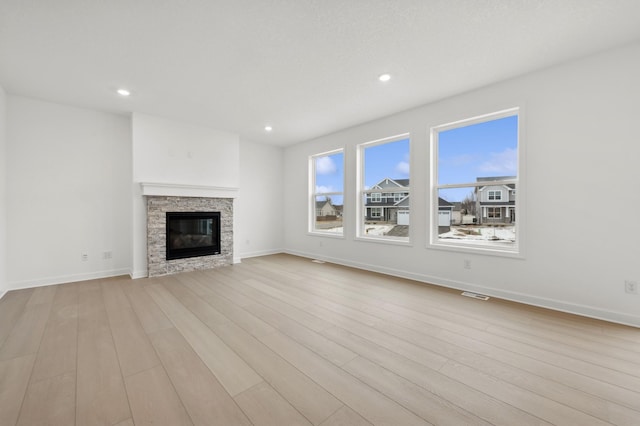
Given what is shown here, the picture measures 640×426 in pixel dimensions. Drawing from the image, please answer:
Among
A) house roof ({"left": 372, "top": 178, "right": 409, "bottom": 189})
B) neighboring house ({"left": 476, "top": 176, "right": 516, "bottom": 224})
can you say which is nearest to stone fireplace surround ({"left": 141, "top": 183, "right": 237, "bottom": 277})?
house roof ({"left": 372, "top": 178, "right": 409, "bottom": 189})

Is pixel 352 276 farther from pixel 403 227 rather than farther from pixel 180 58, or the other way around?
pixel 180 58

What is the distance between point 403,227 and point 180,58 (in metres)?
3.81

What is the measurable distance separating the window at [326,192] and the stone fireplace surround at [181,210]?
5.92 feet

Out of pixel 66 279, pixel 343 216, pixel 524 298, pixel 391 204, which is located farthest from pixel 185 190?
pixel 524 298

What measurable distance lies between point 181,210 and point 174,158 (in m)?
0.93

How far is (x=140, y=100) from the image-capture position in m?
3.76

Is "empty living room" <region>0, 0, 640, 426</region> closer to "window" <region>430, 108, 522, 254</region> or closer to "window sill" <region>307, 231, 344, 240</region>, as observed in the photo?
"window" <region>430, 108, 522, 254</region>

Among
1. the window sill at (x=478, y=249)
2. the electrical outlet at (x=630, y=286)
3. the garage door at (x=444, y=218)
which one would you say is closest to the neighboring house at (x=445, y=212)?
the garage door at (x=444, y=218)

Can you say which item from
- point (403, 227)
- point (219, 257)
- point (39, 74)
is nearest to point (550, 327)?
point (403, 227)

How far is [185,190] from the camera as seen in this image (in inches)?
182

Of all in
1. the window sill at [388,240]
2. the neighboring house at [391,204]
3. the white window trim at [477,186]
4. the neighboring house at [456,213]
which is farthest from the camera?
the neighboring house at [391,204]

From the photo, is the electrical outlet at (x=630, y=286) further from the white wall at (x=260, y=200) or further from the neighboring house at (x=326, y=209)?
the white wall at (x=260, y=200)

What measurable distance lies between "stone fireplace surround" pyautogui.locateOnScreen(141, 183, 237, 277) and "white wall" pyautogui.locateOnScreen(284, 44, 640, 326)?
155 inches

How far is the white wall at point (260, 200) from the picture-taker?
592cm
